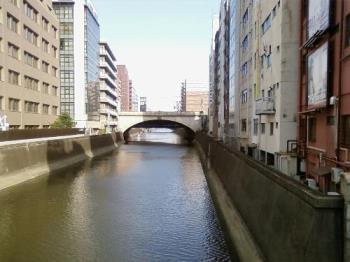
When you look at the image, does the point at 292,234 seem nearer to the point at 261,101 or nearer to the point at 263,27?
the point at 261,101

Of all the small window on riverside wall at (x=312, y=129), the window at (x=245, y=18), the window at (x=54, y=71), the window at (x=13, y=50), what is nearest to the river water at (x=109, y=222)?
the small window on riverside wall at (x=312, y=129)

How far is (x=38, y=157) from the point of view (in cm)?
4000

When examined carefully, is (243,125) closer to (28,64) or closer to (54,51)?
(28,64)

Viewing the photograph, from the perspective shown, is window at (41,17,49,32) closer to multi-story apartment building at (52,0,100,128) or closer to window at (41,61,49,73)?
window at (41,61,49,73)

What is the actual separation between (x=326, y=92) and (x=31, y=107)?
52385 millimetres

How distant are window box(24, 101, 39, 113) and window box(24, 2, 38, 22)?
12.7 meters

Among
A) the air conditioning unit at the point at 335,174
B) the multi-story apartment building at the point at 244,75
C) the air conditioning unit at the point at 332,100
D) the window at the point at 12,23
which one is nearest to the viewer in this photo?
the air conditioning unit at the point at 335,174

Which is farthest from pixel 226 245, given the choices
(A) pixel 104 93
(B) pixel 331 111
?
(A) pixel 104 93

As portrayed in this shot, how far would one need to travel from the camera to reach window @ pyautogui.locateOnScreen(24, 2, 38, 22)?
60.7 meters

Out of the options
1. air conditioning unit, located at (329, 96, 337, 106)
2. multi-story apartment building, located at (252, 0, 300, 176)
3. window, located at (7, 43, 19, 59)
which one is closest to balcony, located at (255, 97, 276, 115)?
multi-story apartment building, located at (252, 0, 300, 176)

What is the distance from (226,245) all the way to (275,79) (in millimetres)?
14625

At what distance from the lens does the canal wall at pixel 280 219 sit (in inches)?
370

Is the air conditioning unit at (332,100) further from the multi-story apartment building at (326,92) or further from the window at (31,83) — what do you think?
the window at (31,83)

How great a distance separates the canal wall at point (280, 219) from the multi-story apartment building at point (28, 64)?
134 feet
